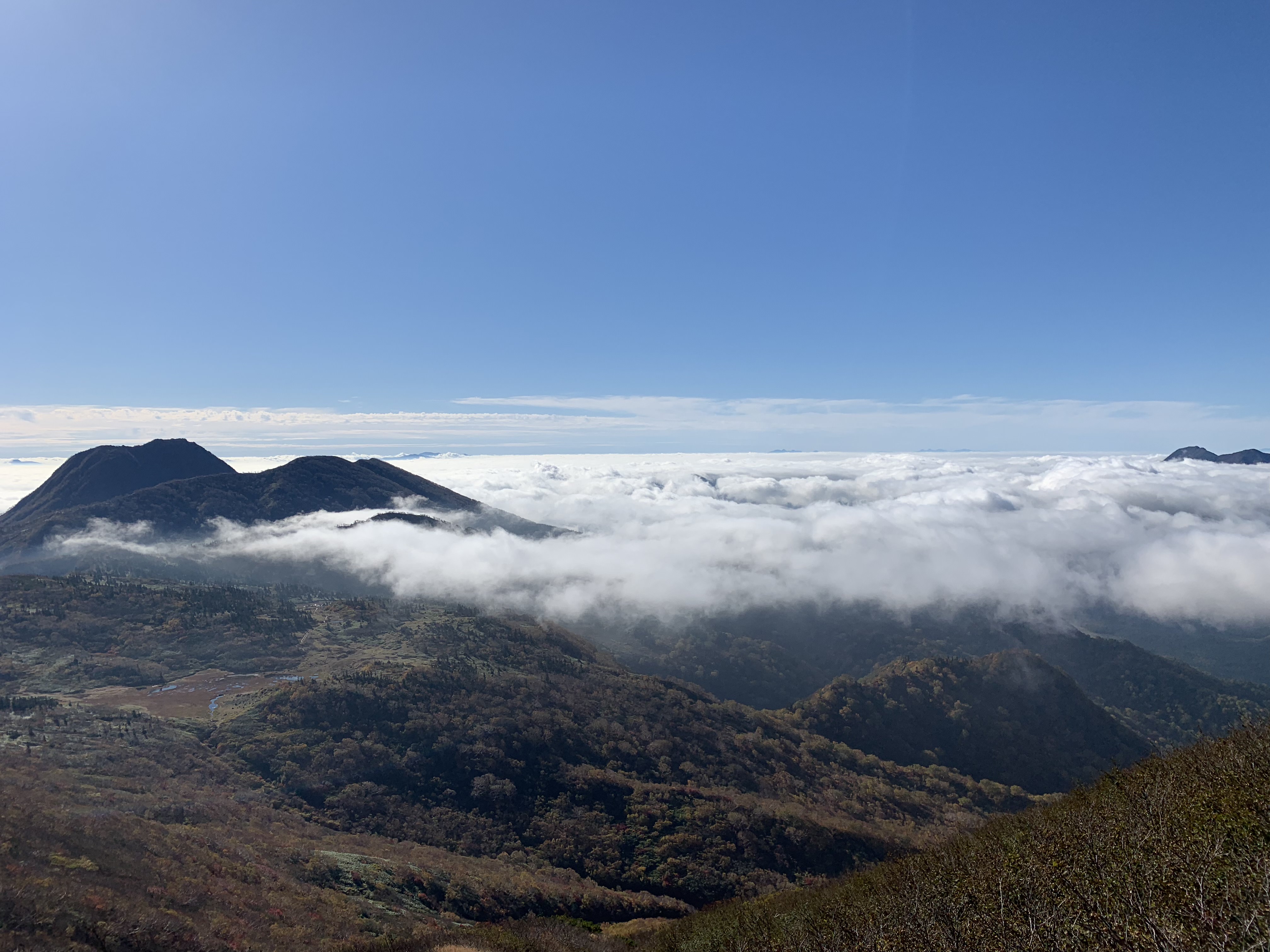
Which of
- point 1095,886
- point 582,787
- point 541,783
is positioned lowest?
point 541,783

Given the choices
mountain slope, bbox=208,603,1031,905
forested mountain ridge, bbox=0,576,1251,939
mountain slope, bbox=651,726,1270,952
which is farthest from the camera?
mountain slope, bbox=208,603,1031,905

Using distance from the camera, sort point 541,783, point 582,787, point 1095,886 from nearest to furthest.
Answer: point 1095,886, point 582,787, point 541,783

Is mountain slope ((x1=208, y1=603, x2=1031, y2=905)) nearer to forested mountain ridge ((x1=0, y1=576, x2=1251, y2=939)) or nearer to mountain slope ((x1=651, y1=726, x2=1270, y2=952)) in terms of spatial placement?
forested mountain ridge ((x1=0, y1=576, x2=1251, y2=939))

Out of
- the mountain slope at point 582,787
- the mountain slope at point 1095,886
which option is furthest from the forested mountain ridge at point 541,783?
the mountain slope at point 1095,886

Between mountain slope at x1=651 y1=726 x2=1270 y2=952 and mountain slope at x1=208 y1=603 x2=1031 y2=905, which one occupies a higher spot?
mountain slope at x1=651 y1=726 x2=1270 y2=952

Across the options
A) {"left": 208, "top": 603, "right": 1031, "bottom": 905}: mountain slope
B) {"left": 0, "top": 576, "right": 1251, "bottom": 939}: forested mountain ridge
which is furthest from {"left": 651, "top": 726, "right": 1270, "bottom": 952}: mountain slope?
{"left": 208, "top": 603, "right": 1031, "bottom": 905}: mountain slope

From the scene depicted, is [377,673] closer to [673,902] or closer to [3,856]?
[673,902]

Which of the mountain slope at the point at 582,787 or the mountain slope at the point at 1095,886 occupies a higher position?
the mountain slope at the point at 1095,886

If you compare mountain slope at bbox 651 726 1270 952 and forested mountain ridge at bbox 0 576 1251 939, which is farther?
forested mountain ridge at bbox 0 576 1251 939

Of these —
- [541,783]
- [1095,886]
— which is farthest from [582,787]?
[1095,886]

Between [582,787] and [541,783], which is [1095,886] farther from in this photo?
[541,783]

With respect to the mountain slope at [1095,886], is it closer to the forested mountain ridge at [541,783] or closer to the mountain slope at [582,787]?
the forested mountain ridge at [541,783]
